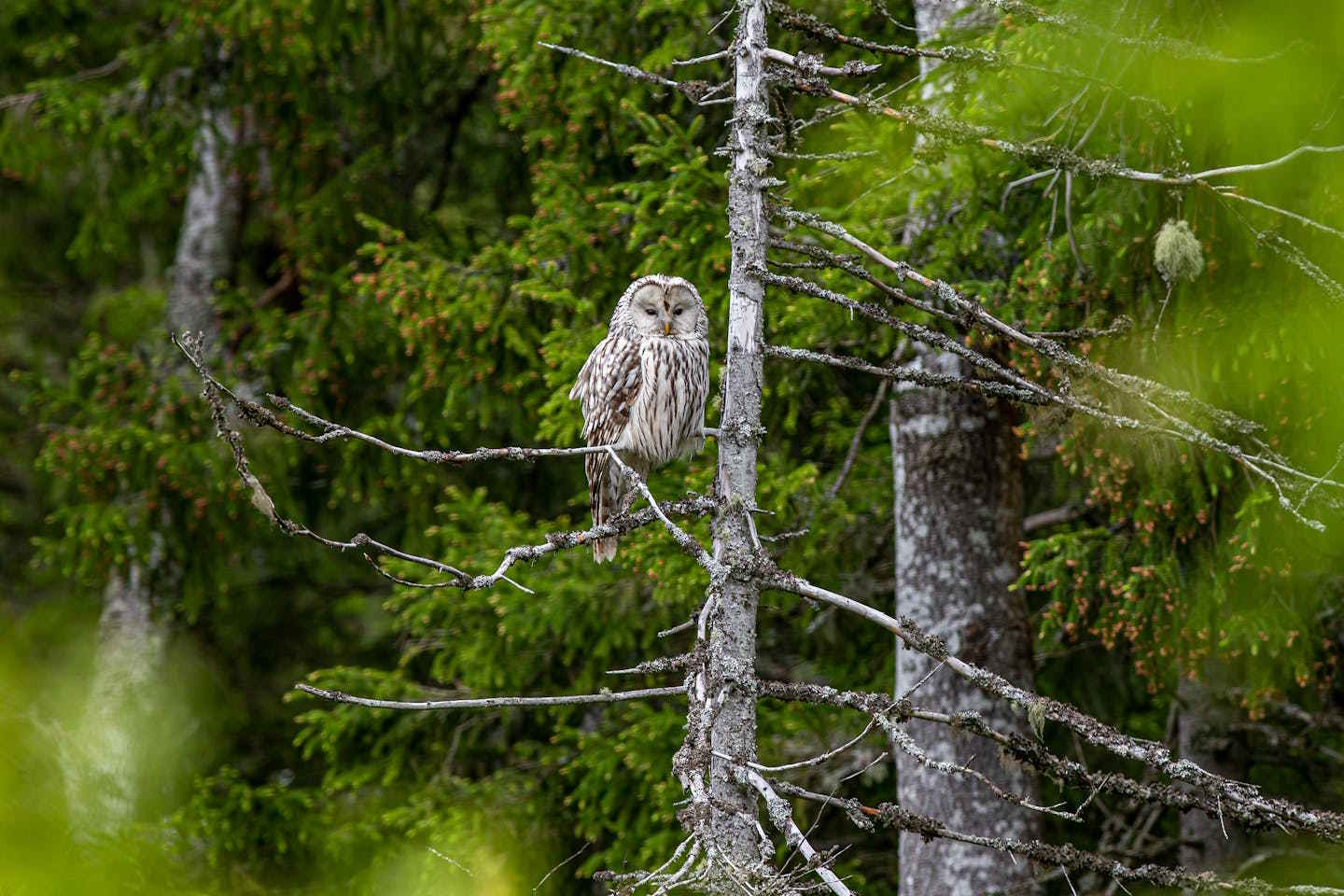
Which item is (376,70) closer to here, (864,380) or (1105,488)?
(864,380)

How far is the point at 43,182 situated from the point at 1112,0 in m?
7.64

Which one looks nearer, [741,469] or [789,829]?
[789,829]

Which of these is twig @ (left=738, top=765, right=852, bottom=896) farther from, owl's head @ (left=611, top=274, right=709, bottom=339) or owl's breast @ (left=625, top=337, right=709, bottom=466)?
owl's head @ (left=611, top=274, right=709, bottom=339)

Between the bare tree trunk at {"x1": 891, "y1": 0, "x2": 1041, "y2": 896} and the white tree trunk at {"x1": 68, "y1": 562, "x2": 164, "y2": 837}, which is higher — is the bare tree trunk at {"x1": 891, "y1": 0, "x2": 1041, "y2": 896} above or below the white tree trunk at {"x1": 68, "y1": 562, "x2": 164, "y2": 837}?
above

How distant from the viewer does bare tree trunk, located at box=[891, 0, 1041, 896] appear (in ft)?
19.9

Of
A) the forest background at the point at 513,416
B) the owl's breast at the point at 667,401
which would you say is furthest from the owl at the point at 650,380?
the forest background at the point at 513,416

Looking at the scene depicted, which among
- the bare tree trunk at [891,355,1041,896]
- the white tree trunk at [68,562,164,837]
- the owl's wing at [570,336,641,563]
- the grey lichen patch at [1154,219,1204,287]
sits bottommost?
the white tree trunk at [68,562,164,837]

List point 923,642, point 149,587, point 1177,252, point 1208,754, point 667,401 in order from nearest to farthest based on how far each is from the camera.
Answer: point 923,642 < point 1177,252 < point 667,401 < point 1208,754 < point 149,587

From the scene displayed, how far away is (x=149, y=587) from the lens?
30.5ft

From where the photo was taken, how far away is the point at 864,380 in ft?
25.6

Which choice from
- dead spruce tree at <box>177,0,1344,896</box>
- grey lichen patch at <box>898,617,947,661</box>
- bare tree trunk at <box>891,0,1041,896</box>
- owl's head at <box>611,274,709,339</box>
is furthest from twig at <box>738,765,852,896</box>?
bare tree trunk at <box>891,0,1041,896</box>

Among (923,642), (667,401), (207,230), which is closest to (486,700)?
(923,642)

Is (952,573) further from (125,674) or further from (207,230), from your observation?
(207,230)

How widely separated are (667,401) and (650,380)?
108 millimetres
